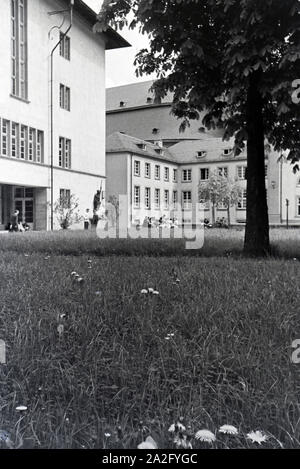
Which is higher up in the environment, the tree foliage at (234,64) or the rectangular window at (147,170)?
the rectangular window at (147,170)

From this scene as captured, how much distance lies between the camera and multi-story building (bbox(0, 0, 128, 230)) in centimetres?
3222

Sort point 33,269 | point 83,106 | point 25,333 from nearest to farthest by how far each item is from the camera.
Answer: point 25,333, point 33,269, point 83,106

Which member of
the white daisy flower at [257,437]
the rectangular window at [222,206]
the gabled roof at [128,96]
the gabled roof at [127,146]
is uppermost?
the gabled roof at [128,96]

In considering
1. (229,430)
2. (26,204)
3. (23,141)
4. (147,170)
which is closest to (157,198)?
(147,170)

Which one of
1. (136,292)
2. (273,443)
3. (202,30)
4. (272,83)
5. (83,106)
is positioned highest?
(83,106)

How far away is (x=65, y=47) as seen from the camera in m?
38.9

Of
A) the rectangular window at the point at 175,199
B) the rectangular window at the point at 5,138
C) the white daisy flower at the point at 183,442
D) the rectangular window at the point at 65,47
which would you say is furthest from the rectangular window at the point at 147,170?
the white daisy flower at the point at 183,442

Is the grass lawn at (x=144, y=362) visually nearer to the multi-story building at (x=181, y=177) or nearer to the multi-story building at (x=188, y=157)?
the multi-story building at (x=181, y=177)

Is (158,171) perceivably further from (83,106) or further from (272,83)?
(272,83)

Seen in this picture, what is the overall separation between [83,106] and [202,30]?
108 feet

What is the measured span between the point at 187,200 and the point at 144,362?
6338 cm

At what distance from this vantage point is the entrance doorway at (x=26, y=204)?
3616 cm

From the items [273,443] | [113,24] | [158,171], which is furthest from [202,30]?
[158,171]
